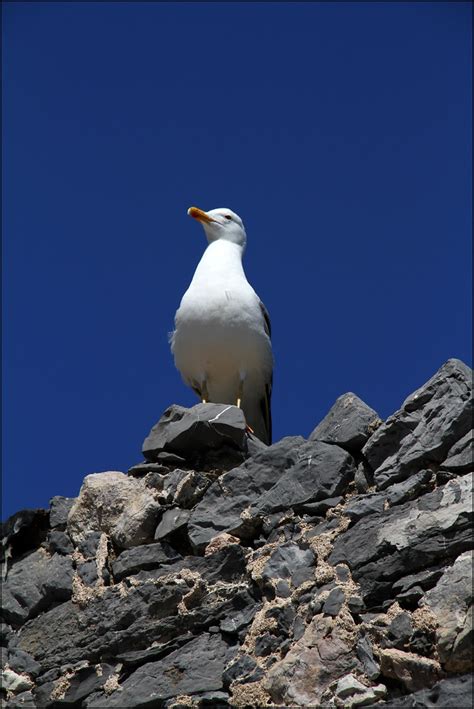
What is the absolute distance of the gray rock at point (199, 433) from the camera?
579cm

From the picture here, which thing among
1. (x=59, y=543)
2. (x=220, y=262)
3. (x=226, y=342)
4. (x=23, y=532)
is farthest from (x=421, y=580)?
(x=220, y=262)

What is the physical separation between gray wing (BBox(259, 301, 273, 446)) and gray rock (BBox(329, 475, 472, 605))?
3.49 meters

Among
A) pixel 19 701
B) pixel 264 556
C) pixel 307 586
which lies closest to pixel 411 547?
Answer: pixel 307 586

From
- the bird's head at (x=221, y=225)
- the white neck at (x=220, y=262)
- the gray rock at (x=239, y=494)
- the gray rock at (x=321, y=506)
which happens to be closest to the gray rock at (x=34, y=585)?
the gray rock at (x=239, y=494)

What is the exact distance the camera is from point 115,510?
5625 mm

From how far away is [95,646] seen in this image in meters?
5.07

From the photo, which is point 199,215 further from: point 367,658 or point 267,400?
point 367,658

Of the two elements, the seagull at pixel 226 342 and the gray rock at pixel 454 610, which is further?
the seagull at pixel 226 342

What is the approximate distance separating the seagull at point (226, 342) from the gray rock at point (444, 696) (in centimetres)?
401

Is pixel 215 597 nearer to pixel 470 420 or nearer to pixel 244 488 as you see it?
pixel 244 488

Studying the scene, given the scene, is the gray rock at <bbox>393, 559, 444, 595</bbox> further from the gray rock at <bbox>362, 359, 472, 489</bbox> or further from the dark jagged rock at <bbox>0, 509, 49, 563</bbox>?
Result: the dark jagged rock at <bbox>0, 509, 49, 563</bbox>

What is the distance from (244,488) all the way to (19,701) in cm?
159

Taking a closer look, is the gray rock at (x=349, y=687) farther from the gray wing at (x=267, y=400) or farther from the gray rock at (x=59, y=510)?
the gray wing at (x=267, y=400)

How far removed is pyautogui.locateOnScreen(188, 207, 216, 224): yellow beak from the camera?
902 centimetres
